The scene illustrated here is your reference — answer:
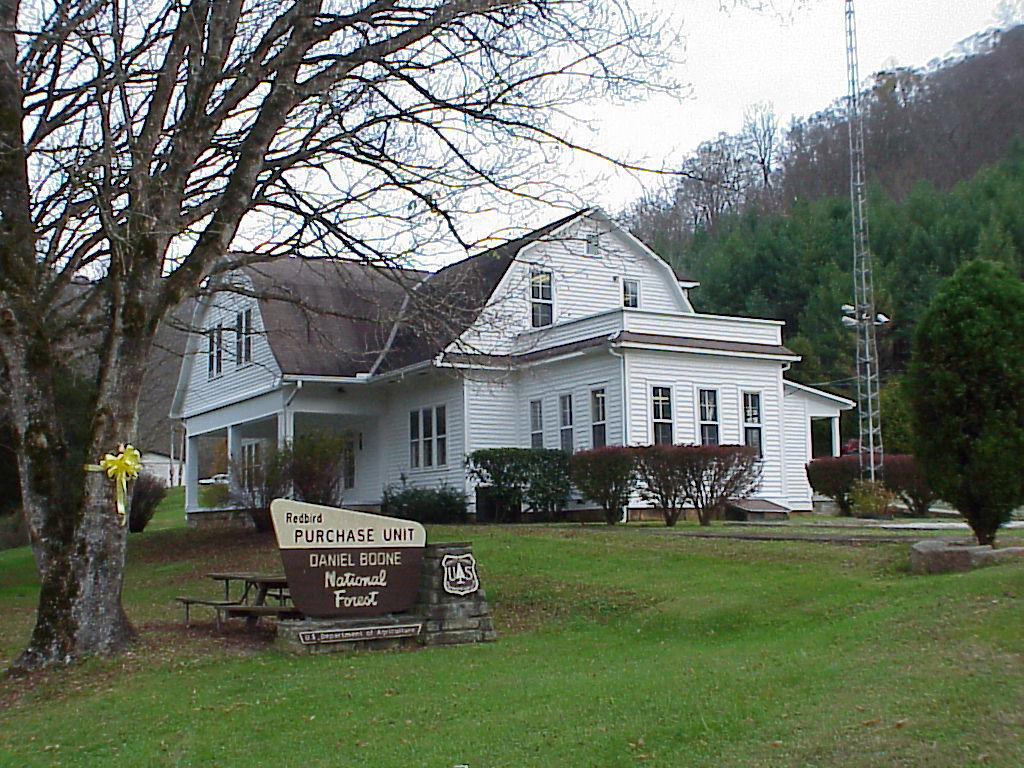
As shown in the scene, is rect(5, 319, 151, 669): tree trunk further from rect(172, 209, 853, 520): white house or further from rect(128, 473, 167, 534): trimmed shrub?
rect(128, 473, 167, 534): trimmed shrub

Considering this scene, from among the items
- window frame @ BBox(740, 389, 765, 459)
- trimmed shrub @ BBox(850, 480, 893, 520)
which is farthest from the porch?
trimmed shrub @ BBox(850, 480, 893, 520)

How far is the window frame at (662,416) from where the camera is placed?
2308 cm

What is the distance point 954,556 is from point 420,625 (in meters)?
5.47

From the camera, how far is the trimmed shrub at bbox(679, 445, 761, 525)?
1981 centimetres

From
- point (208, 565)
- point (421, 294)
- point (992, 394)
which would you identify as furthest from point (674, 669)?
point (208, 565)

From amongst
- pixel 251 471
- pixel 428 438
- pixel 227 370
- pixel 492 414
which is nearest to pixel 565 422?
pixel 492 414

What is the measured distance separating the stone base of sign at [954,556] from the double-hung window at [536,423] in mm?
13785

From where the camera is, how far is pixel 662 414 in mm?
23266

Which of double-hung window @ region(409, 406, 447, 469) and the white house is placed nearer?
the white house

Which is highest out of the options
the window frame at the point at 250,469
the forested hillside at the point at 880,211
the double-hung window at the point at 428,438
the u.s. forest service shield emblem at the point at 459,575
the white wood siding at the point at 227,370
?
the forested hillside at the point at 880,211

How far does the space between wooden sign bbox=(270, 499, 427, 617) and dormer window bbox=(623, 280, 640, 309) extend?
57.1ft

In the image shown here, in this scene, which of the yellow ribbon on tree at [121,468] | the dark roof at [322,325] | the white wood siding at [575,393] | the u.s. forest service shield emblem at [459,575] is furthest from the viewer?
the dark roof at [322,325]

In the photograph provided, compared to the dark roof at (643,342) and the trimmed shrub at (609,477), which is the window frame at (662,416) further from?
the trimmed shrub at (609,477)

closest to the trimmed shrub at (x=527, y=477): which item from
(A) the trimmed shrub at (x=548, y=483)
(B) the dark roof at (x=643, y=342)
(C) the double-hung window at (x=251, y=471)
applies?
(A) the trimmed shrub at (x=548, y=483)
